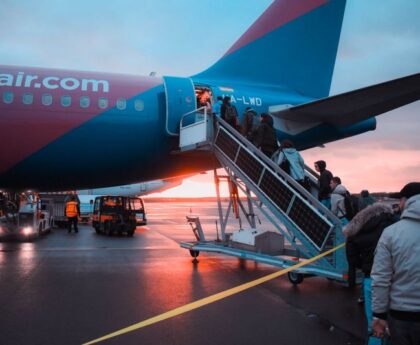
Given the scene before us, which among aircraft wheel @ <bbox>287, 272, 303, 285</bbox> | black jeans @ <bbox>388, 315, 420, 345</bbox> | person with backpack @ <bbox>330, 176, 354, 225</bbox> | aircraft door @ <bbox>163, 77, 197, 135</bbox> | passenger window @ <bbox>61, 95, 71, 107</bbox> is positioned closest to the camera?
black jeans @ <bbox>388, 315, 420, 345</bbox>

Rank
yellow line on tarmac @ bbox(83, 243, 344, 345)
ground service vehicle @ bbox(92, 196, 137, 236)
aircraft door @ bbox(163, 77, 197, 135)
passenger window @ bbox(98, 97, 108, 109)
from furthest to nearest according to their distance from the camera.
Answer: ground service vehicle @ bbox(92, 196, 137, 236)
aircraft door @ bbox(163, 77, 197, 135)
passenger window @ bbox(98, 97, 108, 109)
yellow line on tarmac @ bbox(83, 243, 344, 345)

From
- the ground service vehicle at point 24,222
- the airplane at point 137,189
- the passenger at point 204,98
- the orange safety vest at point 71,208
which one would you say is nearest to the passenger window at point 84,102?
the passenger at point 204,98

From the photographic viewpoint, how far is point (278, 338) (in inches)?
214

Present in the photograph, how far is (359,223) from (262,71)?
10254 mm

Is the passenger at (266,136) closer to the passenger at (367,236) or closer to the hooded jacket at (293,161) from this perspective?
the hooded jacket at (293,161)

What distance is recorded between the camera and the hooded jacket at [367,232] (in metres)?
4.98

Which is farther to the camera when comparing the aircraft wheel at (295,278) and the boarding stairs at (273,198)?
the aircraft wheel at (295,278)

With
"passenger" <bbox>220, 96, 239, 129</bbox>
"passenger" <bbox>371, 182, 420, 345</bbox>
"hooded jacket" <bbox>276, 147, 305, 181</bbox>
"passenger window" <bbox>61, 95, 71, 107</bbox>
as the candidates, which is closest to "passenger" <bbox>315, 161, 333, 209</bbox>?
"hooded jacket" <bbox>276, 147, 305, 181</bbox>

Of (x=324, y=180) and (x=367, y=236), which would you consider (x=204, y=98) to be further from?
(x=367, y=236)

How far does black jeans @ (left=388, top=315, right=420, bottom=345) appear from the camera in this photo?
3072mm

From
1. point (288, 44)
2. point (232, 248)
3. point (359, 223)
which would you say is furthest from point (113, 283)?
point (288, 44)

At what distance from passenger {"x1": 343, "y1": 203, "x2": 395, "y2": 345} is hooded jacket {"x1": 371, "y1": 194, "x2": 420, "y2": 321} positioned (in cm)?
176

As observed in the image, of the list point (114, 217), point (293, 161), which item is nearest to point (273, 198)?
point (293, 161)

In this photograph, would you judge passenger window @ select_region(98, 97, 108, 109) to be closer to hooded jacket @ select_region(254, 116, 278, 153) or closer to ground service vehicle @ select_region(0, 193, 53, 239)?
hooded jacket @ select_region(254, 116, 278, 153)
